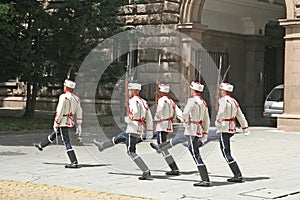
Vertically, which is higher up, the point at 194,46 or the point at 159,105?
the point at 194,46

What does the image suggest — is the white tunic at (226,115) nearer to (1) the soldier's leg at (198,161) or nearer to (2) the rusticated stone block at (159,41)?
(1) the soldier's leg at (198,161)

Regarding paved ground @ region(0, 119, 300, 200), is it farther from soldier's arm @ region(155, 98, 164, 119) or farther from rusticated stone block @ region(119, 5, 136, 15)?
rusticated stone block @ region(119, 5, 136, 15)

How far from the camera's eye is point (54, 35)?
922 inches

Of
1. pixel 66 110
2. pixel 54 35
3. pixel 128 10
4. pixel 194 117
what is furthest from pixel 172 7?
pixel 194 117

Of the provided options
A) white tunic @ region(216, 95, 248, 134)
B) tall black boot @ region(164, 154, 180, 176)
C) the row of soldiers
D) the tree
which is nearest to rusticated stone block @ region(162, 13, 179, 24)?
the tree

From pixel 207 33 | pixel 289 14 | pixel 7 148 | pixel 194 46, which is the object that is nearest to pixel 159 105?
pixel 7 148

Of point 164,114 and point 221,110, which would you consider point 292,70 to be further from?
point 221,110

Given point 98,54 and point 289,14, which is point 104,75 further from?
point 289,14

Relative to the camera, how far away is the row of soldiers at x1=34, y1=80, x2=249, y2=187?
1062 cm

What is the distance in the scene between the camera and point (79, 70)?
23.7 m

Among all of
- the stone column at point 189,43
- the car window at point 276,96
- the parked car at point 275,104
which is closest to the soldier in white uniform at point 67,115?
the stone column at point 189,43

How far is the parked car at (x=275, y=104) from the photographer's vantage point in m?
25.0

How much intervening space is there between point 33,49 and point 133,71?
4.54 meters

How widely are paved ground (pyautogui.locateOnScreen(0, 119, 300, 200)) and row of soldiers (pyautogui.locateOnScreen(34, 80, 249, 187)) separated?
0.40 m
